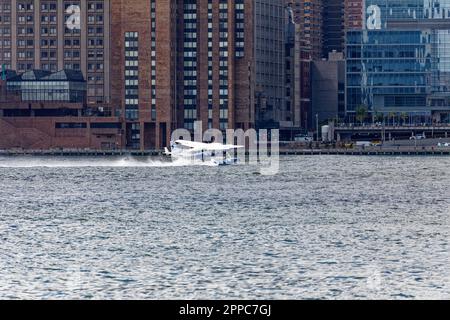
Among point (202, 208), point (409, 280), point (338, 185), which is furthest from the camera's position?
point (338, 185)

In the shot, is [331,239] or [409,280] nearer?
[409,280]

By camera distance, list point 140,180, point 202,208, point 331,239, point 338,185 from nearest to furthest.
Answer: point 331,239, point 202,208, point 338,185, point 140,180

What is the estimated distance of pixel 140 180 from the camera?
19362cm

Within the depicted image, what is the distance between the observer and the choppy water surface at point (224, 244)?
73.4 meters

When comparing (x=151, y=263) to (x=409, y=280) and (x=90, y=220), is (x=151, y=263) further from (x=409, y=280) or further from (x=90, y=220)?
(x=90, y=220)

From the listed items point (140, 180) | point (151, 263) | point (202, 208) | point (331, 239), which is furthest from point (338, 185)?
point (151, 263)

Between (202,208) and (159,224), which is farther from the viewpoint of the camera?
(202,208)

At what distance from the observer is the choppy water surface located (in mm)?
73438

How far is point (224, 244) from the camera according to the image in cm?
9394
